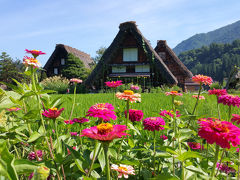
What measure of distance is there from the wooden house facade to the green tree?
5.87m

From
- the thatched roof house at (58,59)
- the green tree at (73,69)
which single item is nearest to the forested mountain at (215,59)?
the green tree at (73,69)

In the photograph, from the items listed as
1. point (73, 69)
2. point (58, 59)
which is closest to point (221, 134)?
point (73, 69)

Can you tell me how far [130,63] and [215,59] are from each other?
213 ft

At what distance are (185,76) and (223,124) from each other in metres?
11.4

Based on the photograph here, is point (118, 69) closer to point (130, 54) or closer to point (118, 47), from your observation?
point (130, 54)

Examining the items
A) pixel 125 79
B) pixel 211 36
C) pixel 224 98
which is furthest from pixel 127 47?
pixel 211 36

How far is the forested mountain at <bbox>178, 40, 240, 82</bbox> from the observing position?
5298 centimetres

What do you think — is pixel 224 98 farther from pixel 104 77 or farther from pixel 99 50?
pixel 99 50

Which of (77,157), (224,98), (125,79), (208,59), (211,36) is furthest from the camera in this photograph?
(211,36)

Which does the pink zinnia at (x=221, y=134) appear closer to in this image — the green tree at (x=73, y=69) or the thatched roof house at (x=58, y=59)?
the green tree at (x=73, y=69)

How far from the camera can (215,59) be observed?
65.0 metres

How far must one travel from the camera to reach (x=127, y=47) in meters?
10.5

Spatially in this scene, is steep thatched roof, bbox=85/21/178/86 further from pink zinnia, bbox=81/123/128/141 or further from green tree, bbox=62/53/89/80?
pink zinnia, bbox=81/123/128/141

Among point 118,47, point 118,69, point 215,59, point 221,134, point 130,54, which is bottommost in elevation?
point 221,134
